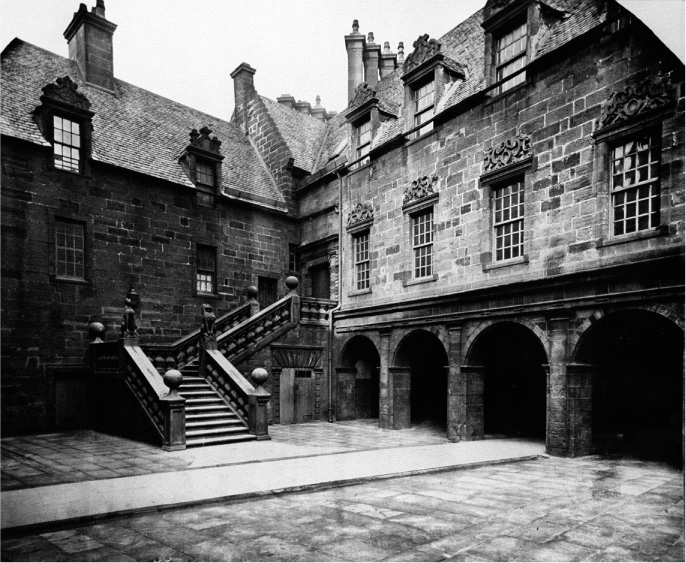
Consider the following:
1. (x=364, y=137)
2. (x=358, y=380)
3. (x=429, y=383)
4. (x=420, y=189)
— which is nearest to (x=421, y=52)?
(x=364, y=137)

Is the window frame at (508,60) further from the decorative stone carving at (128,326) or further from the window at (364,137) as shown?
the decorative stone carving at (128,326)

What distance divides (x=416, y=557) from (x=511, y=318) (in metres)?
7.69

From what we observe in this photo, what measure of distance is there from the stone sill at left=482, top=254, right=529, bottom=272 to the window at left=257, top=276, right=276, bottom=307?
29.2 ft

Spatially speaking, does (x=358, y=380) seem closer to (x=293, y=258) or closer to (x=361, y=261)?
(x=361, y=261)

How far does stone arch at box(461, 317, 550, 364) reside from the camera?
11398 millimetres

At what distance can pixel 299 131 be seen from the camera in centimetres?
2128

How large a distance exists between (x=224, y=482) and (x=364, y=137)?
12.3m

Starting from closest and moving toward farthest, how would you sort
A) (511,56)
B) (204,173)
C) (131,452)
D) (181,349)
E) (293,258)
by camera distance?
(131,452), (511,56), (181,349), (204,173), (293,258)

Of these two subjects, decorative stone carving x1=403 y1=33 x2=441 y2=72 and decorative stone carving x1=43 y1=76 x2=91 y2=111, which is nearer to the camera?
decorative stone carving x1=43 y1=76 x2=91 y2=111

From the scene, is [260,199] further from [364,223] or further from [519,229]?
[519,229]

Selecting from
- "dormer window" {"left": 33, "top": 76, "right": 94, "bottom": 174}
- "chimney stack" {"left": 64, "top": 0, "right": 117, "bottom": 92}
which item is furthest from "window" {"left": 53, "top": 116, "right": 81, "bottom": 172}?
"chimney stack" {"left": 64, "top": 0, "right": 117, "bottom": 92}

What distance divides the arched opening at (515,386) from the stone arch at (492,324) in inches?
86.6

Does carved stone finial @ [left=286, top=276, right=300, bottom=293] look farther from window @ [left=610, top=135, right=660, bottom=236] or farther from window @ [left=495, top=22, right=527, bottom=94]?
window @ [left=610, top=135, right=660, bottom=236]

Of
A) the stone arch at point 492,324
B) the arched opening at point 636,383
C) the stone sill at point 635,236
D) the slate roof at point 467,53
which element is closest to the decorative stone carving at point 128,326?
the stone arch at point 492,324
